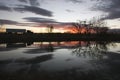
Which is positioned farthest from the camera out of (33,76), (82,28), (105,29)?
(82,28)

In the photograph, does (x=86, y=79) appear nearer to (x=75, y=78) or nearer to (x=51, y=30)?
(x=75, y=78)

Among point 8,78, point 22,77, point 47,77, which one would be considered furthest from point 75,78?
point 8,78

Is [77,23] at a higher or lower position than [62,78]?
higher

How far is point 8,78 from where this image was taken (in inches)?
341

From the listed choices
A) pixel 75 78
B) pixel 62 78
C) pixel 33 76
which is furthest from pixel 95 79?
pixel 33 76

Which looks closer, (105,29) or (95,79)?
(95,79)

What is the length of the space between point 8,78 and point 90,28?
97.3 metres

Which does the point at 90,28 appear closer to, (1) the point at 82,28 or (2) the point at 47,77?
(1) the point at 82,28

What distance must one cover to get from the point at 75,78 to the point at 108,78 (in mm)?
1844

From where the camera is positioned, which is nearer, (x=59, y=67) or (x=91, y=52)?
(x=59, y=67)

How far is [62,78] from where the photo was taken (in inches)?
346

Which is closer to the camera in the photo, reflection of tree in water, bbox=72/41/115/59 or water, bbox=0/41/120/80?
water, bbox=0/41/120/80

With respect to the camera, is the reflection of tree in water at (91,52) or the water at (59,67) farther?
the reflection of tree in water at (91,52)

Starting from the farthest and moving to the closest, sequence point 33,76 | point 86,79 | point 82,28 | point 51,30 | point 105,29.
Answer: point 51,30 → point 82,28 → point 105,29 → point 33,76 → point 86,79
